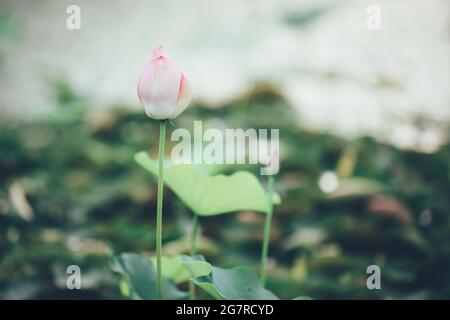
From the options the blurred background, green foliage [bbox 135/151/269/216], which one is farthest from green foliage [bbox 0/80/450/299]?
green foliage [bbox 135/151/269/216]

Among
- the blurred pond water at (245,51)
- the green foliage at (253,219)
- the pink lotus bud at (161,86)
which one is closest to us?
the pink lotus bud at (161,86)

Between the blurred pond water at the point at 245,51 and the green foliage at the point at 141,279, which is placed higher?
the blurred pond water at the point at 245,51

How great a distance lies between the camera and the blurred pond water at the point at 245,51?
1592 millimetres

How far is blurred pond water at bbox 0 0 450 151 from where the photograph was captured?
5.22 ft

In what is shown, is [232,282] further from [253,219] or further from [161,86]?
[253,219]

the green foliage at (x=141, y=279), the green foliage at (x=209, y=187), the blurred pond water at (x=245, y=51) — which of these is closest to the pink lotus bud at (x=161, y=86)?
the green foliage at (x=209, y=187)

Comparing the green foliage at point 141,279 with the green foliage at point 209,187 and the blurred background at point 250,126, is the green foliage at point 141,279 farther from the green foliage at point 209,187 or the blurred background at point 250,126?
the blurred background at point 250,126

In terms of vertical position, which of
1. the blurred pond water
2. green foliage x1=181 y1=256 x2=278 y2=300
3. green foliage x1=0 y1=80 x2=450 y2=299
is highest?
the blurred pond water

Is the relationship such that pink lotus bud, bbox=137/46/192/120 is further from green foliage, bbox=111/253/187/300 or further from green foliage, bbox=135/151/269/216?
green foliage, bbox=111/253/187/300

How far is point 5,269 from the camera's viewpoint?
97cm

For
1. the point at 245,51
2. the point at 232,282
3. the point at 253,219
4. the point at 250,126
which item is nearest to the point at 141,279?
the point at 232,282

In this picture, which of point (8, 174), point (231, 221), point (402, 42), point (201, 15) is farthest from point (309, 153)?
point (201, 15)

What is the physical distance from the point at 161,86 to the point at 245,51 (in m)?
1.34
